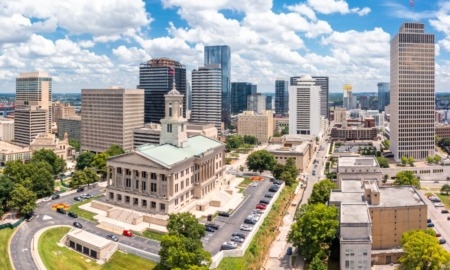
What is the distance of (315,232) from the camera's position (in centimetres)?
9288

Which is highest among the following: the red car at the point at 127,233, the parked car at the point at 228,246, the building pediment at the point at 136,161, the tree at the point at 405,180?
the building pediment at the point at 136,161

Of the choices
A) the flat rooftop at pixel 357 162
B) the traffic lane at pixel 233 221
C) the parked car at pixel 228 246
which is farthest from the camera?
the flat rooftop at pixel 357 162

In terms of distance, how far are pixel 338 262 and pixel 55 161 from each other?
422ft

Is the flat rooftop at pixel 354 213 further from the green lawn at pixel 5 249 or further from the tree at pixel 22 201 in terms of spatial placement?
the tree at pixel 22 201

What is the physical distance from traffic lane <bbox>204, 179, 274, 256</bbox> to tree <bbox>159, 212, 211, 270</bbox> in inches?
380

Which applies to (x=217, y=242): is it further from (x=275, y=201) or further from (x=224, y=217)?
(x=275, y=201)

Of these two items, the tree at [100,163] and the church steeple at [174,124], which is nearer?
the church steeple at [174,124]

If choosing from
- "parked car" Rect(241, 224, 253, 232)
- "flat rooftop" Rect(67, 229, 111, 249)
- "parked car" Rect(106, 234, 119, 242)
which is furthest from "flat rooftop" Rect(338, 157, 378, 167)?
"flat rooftop" Rect(67, 229, 111, 249)

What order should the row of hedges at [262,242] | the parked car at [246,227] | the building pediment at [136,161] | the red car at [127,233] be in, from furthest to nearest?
the building pediment at [136,161] < the parked car at [246,227] < the red car at [127,233] < the row of hedges at [262,242]

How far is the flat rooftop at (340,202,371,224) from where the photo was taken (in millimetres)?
90750

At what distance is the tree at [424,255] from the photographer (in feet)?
265

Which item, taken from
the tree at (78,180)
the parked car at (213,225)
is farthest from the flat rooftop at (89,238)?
the tree at (78,180)

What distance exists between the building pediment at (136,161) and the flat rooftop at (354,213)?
48278 mm

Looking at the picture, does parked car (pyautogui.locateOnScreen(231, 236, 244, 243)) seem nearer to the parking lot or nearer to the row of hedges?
the parking lot
